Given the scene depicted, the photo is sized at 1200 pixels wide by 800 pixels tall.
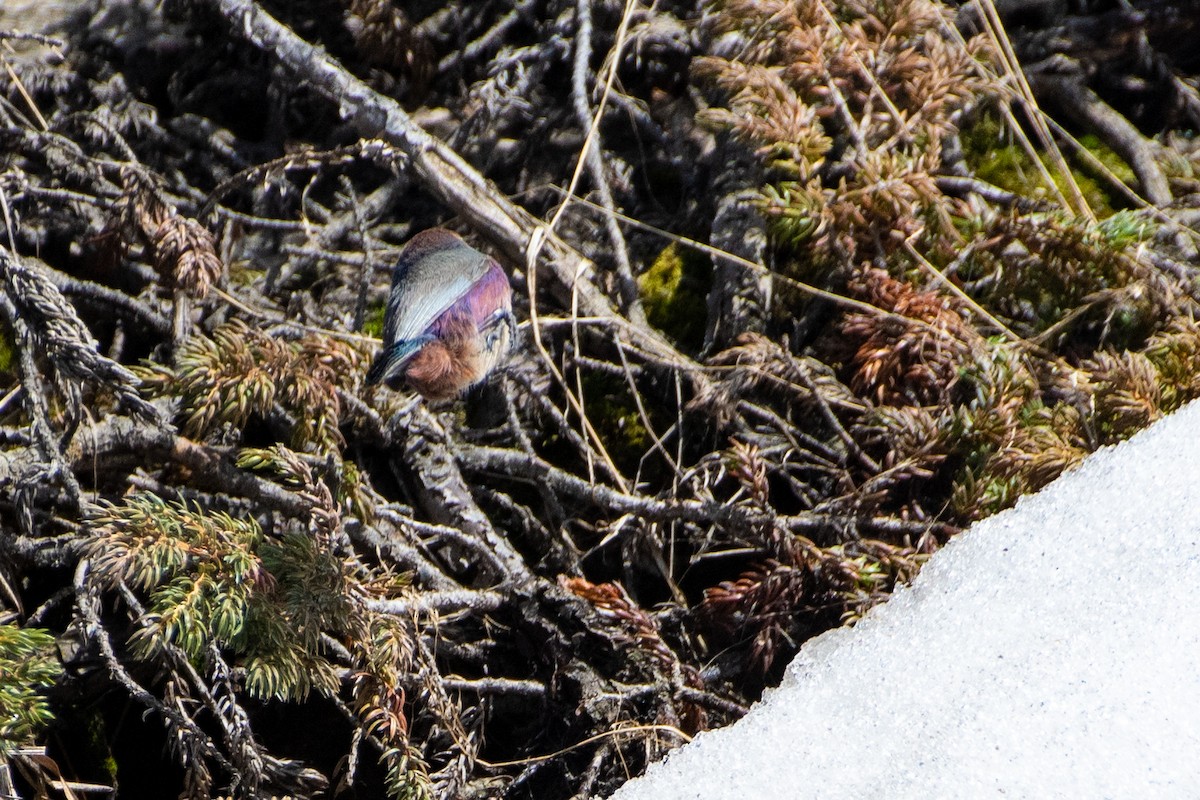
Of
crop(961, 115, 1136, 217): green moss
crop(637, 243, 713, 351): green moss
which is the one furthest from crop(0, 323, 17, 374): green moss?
crop(961, 115, 1136, 217): green moss

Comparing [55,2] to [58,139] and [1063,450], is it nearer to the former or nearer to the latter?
[58,139]

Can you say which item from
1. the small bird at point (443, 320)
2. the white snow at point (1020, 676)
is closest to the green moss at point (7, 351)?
the small bird at point (443, 320)

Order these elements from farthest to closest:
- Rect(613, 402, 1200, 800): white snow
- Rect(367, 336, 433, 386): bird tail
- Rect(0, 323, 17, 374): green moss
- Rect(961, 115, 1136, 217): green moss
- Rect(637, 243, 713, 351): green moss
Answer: Rect(961, 115, 1136, 217): green moss
Rect(637, 243, 713, 351): green moss
Rect(0, 323, 17, 374): green moss
Rect(367, 336, 433, 386): bird tail
Rect(613, 402, 1200, 800): white snow

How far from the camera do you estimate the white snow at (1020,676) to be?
184 centimetres

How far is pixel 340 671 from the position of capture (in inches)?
91.4

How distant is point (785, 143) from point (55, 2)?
8.42ft

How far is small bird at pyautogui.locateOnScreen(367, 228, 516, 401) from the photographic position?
2.50 meters

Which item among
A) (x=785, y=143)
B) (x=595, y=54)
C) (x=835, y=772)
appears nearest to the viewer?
(x=835, y=772)

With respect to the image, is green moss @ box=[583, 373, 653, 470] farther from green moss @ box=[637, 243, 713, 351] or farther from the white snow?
the white snow

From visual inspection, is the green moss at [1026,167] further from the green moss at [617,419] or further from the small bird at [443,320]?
the small bird at [443,320]

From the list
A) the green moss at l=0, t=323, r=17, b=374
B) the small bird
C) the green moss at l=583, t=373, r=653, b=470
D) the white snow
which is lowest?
the white snow

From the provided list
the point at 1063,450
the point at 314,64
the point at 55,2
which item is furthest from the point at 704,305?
the point at 55,2

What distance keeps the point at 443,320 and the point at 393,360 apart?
0.66 ft

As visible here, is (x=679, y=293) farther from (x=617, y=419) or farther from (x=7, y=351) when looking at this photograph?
(x=7, y=351)
